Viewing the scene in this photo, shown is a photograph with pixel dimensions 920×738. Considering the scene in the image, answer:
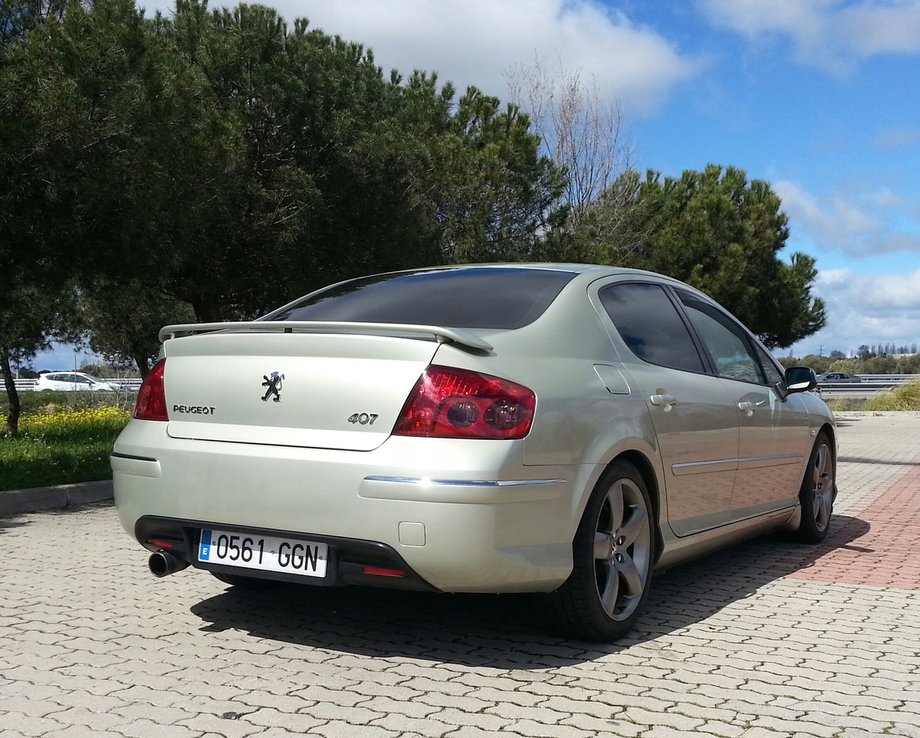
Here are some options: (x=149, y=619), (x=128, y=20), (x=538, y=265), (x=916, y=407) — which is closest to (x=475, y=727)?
(x=149, y=619)

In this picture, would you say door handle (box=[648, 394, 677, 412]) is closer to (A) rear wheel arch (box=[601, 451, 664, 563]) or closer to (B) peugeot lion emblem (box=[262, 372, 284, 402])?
Answer: (A) rear wheel arch (box=[601, 451, 664, 563])

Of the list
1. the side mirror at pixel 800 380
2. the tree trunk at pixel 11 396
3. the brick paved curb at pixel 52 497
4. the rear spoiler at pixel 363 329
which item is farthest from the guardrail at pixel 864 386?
the rear spoiler at pixel 363 329

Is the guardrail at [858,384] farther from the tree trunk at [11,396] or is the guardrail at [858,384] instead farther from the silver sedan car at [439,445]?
the silver sedan car at [439,445]

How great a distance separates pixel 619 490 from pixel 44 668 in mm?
2392

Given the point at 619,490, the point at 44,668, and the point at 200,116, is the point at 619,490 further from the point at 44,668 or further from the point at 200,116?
the point at 200,116

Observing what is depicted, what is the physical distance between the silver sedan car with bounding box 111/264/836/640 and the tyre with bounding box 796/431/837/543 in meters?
1.97

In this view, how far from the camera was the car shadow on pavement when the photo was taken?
4.21 metres

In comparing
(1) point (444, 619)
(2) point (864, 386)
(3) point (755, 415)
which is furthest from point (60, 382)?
(1) point (444, 619)

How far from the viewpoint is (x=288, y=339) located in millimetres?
4066

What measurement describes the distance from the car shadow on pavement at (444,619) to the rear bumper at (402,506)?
0.46 meters

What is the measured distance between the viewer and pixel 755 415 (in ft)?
18.9

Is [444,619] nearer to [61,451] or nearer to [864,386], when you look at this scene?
[61,451]

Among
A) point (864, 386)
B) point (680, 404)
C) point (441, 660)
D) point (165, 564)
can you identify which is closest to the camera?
point (441, 660)

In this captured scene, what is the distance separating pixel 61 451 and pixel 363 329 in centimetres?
827
